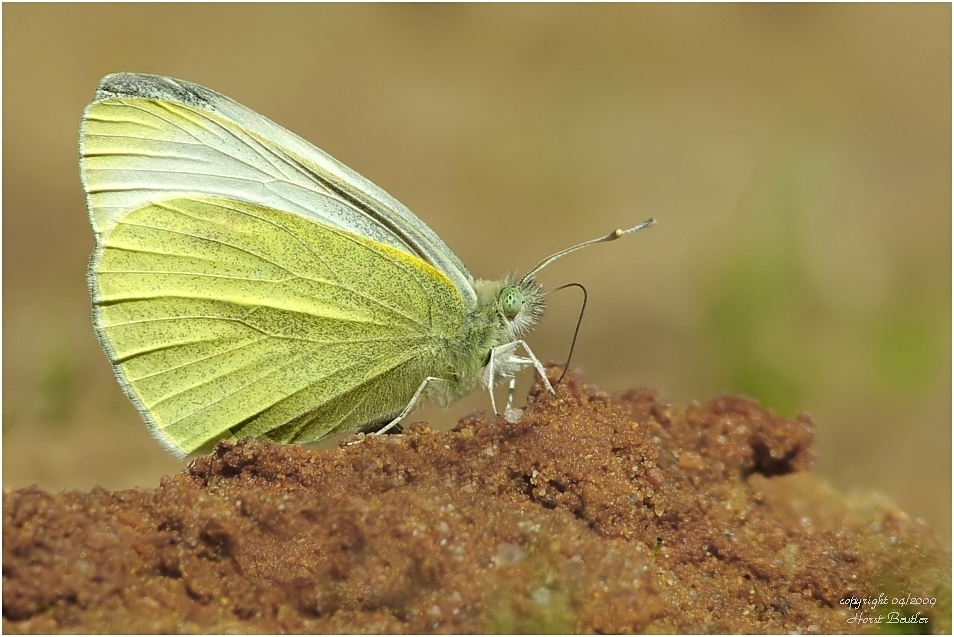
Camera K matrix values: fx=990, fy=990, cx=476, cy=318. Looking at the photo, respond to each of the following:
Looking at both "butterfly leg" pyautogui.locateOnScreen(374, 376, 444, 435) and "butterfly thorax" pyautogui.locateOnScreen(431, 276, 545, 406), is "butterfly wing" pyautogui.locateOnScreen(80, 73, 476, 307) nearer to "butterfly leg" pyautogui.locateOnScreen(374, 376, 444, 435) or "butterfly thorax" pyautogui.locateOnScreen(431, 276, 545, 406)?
"butterfly thorax" pyautogui.locateOnScreen(431, 276, 545, 406)

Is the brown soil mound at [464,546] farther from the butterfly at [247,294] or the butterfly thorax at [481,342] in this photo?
the butterfly at [247,294]

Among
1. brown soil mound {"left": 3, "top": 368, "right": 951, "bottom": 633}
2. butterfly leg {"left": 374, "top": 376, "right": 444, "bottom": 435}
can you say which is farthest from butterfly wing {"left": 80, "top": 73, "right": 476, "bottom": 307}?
brown soil mound {"left": 3, "top": 368, "right": 951, "bottom": 633}

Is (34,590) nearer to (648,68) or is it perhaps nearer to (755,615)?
(755,615)

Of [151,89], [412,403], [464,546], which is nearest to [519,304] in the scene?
[412,403]

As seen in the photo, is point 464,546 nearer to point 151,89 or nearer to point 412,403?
point 412,403

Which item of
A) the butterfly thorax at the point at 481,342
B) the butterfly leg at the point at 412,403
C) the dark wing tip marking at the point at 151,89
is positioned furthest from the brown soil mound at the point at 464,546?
the dark wing tip marking at the point at 151,89

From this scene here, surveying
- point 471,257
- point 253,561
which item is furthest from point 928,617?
point 471,257
